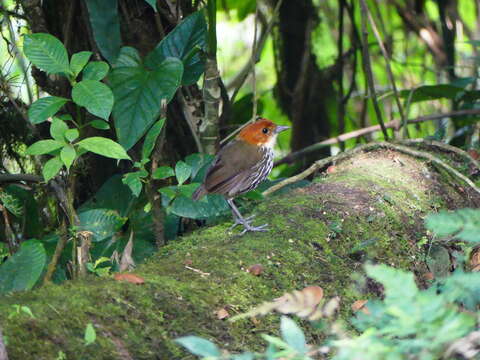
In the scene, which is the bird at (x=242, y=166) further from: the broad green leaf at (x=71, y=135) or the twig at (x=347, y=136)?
the twig at (x=347, y=136)

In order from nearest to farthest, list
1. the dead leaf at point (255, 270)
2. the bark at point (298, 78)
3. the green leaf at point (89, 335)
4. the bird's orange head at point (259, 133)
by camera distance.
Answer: the green leaf at point (89, 335) → the dead leaf at point (255, 270) → the bird's orange head at point (259, 133) → the bark at point (298, 78)

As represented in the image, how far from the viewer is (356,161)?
4.15m

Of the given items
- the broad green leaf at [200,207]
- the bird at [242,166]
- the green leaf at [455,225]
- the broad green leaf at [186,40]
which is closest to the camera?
the green leaf at [455,225]

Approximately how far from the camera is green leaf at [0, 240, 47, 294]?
2.81 metres

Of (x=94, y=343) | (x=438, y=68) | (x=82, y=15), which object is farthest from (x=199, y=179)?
(x=438, y=68)

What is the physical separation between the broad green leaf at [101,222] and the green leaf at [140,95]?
1.44ft

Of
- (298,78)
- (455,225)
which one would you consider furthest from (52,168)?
(298,78)

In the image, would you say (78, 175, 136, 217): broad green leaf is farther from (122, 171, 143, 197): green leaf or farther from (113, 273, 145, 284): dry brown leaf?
(113, 273, 145, 284): dry brown leaf

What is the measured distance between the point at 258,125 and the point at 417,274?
1.22 metres

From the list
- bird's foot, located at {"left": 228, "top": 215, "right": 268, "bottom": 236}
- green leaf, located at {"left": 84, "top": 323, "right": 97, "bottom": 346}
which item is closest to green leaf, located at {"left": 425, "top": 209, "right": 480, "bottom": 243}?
green leaf, located at {"left": 84, "top": 323, "right": 97, "bottom": 346}

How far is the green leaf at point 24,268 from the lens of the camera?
281cm

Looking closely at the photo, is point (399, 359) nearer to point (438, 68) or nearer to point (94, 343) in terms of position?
point (94, 343)

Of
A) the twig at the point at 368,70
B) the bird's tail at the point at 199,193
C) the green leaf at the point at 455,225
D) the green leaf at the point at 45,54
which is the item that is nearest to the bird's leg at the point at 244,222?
the bird's tail at the point at 199,193

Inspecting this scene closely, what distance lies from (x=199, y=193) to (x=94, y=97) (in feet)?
2.39
